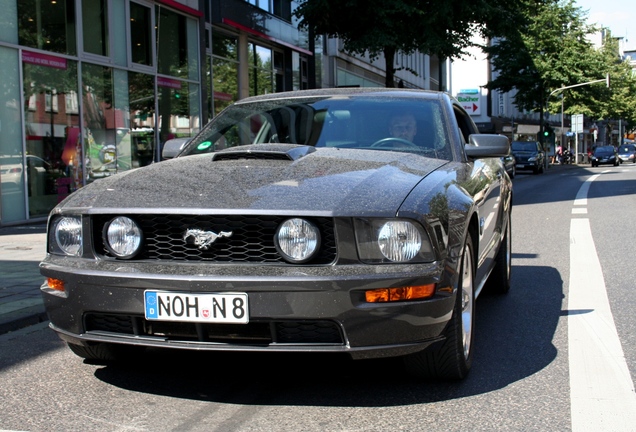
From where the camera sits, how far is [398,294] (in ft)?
10.3

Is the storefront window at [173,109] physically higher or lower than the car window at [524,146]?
higher

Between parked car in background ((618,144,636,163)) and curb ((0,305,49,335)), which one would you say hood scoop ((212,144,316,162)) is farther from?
parked car in background ((618,144,636,163))

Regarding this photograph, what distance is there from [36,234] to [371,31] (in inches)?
582

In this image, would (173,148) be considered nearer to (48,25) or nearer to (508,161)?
(48,25)

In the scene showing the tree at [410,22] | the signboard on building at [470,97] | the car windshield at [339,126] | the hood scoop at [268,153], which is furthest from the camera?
the signboard on building at [470,97]

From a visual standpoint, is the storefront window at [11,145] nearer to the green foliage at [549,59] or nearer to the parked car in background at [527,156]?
the parked car in background at [527,156]

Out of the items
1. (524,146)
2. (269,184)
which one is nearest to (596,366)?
(269,184)

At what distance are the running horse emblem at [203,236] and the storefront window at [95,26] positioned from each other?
12942 mm

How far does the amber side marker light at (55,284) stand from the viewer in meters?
3.44

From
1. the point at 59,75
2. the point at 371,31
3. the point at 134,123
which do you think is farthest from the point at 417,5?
the point at 59,75

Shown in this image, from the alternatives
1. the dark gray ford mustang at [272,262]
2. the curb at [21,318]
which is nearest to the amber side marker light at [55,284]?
the dark gray ford mustang at [272,262]

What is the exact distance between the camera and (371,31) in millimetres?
23703

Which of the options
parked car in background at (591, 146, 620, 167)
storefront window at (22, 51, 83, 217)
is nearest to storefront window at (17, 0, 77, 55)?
storefront window at (22, 51, 83, 217)

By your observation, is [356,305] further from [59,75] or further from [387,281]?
[59,75]
